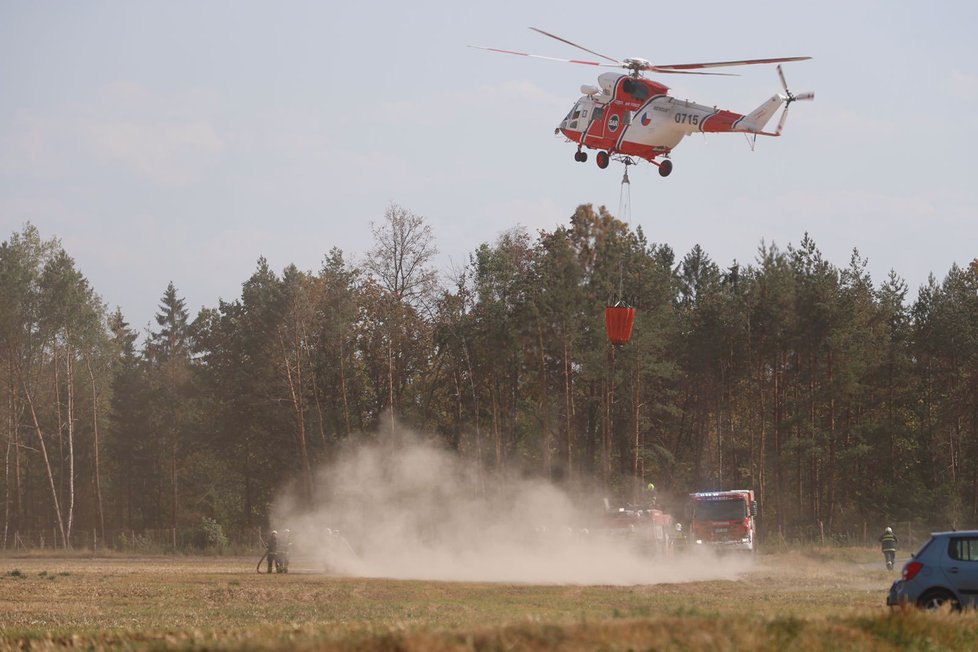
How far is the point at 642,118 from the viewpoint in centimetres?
3431

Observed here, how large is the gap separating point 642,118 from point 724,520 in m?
21.0

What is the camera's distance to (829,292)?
7306 centimetres

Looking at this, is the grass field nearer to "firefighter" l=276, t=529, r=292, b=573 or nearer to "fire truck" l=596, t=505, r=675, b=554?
"firefighter" l=276, t=529, r=292, b=573

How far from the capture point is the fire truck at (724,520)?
48969 mm

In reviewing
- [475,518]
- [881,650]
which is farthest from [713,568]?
[881,650]

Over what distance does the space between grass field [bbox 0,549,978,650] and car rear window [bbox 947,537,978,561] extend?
277 cm

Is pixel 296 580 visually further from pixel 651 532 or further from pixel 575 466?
pixel 575 466

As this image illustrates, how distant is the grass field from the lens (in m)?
12.8

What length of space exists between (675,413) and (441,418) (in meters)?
15.9

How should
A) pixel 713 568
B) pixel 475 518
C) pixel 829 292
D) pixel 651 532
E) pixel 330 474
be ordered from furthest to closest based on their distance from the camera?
pixel 330 474 → pixel 829 292 → pixel 475 518 → pixel 651 532 → pixel 713 568

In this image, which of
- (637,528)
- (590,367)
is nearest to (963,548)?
(637,528)

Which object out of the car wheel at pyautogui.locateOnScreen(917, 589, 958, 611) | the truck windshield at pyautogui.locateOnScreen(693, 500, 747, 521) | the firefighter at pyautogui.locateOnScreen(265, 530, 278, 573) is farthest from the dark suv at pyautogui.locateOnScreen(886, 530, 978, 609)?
the truck windshield at pyautogui.locateOnScreen(693, 500, 747, 521)

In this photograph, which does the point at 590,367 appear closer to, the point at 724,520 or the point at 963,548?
the point at 724,520

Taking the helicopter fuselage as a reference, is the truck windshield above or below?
below
